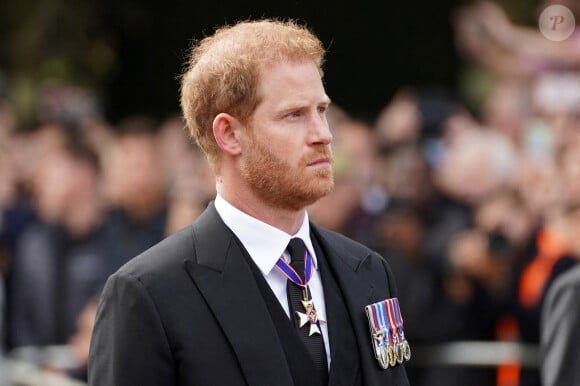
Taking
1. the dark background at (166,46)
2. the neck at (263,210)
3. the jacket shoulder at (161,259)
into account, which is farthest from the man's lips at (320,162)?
the dark background at (166,46)

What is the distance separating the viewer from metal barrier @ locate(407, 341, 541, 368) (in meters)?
8.33

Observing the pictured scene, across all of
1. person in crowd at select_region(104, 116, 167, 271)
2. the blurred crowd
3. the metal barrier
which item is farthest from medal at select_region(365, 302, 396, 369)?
person in crowd at select_region(104, 116, 167, 271)

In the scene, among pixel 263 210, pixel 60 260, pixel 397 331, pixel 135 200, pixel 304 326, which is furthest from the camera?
pixel 135 200

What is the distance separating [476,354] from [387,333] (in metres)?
4.37

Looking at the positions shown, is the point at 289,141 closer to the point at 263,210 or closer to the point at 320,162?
the point at 320,162

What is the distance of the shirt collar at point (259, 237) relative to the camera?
416cm

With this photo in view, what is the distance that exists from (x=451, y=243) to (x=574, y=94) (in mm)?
4037

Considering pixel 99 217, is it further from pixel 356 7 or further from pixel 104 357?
pixel 104 357

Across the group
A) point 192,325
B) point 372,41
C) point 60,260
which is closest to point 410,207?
point 60,260

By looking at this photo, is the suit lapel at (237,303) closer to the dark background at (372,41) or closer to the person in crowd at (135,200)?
the person in crowd at (135,200)

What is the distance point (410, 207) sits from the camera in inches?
365

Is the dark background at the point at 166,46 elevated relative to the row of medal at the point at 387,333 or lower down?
elevated

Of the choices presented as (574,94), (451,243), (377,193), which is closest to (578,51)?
(574,94)

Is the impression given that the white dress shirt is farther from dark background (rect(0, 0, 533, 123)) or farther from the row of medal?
dark background (rect(0, 0, 533, 123))
